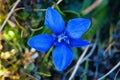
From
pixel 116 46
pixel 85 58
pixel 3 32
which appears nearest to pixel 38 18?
pixel 3 32

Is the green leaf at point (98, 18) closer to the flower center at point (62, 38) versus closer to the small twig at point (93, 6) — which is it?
the small twig at point (93, 6)

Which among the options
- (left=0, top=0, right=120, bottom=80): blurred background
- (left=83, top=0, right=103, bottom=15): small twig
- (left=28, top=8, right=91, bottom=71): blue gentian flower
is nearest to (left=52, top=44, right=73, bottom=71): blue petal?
(left=28, top=8, right=91, bottom=71): blue gentian flower

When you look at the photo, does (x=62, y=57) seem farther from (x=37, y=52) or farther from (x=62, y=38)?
(x=37, y=52)

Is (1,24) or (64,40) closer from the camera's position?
(64,40)

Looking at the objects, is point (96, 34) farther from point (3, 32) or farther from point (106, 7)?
point (3, 32)

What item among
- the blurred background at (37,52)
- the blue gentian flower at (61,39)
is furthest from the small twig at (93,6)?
the blue gentian flower at (61,39)
